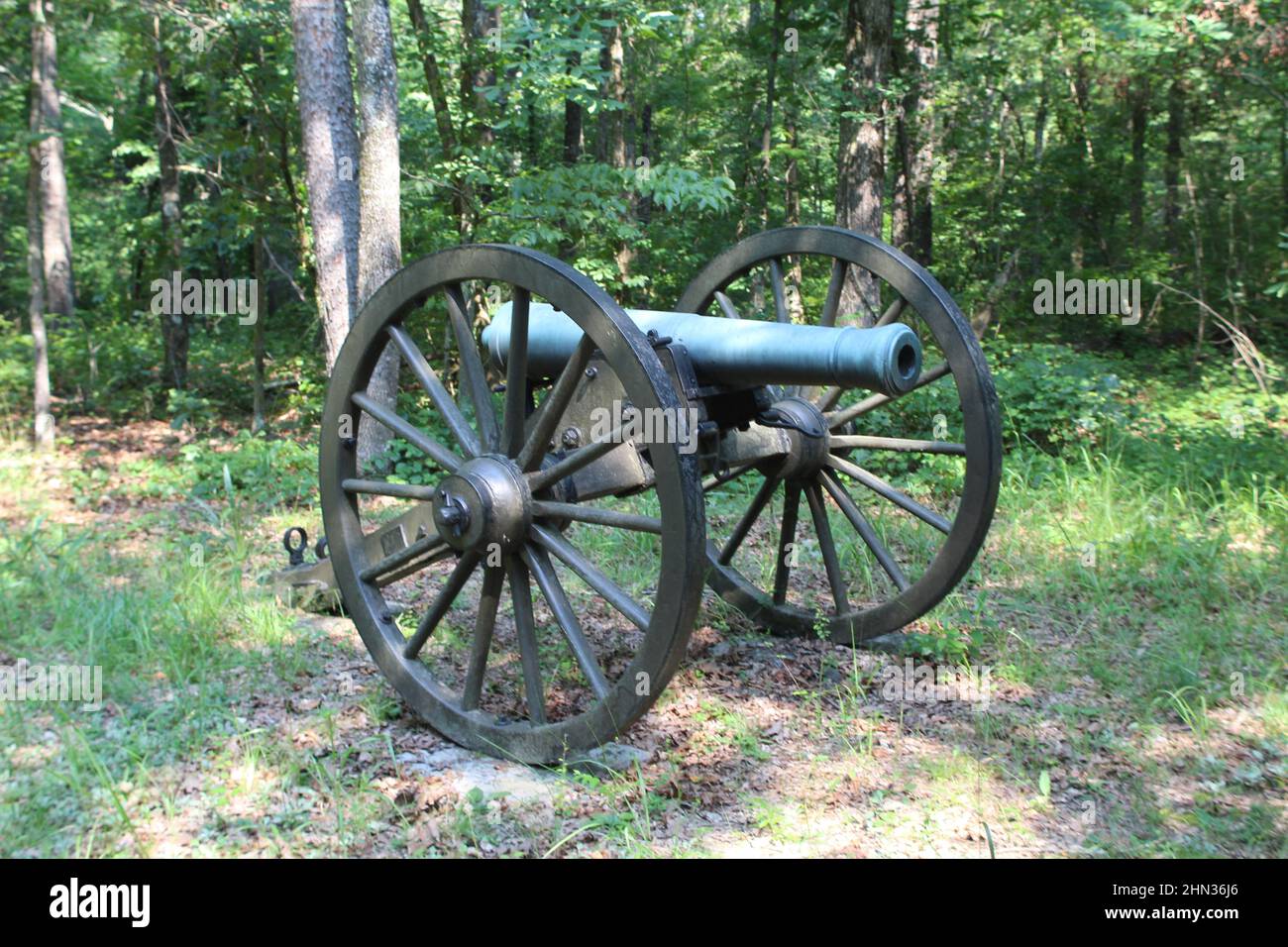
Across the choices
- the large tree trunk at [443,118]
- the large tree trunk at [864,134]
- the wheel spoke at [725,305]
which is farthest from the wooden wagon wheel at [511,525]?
the large tree trunk at [864,134]

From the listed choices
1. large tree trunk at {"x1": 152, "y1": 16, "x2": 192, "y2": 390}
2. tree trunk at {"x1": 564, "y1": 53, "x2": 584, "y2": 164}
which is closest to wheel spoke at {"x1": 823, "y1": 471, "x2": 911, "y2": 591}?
large tree trunk at {"x1": 152, "y1": 16, "x2": 192, "y2": 390}

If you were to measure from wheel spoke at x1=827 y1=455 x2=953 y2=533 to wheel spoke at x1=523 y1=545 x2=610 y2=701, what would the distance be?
156cm

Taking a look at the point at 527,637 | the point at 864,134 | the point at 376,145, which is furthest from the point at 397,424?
the point at 864,134

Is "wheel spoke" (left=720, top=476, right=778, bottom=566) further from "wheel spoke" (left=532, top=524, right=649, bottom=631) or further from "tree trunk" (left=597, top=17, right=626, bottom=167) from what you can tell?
"tree trunk" (left=597, top=17, right=626, bottom=167)

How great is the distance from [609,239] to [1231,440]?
4.69 meters

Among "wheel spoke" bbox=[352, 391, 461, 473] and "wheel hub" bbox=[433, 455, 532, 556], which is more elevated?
"wheel spoke" bbox=[352, 391, 461, 473]

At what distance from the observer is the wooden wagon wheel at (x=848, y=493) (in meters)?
4.13

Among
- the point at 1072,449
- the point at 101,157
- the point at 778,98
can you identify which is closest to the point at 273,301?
the point at 101,157

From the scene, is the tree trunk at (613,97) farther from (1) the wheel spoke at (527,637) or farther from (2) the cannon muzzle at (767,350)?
(1) the wheel spoke at (527,637)

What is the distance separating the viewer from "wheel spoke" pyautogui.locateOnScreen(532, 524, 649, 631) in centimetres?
343

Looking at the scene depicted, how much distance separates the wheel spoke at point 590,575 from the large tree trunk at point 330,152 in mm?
4156

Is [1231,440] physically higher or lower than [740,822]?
higher

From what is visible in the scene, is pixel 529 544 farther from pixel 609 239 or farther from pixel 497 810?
pixel 609 239

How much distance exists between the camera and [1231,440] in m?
7.36
